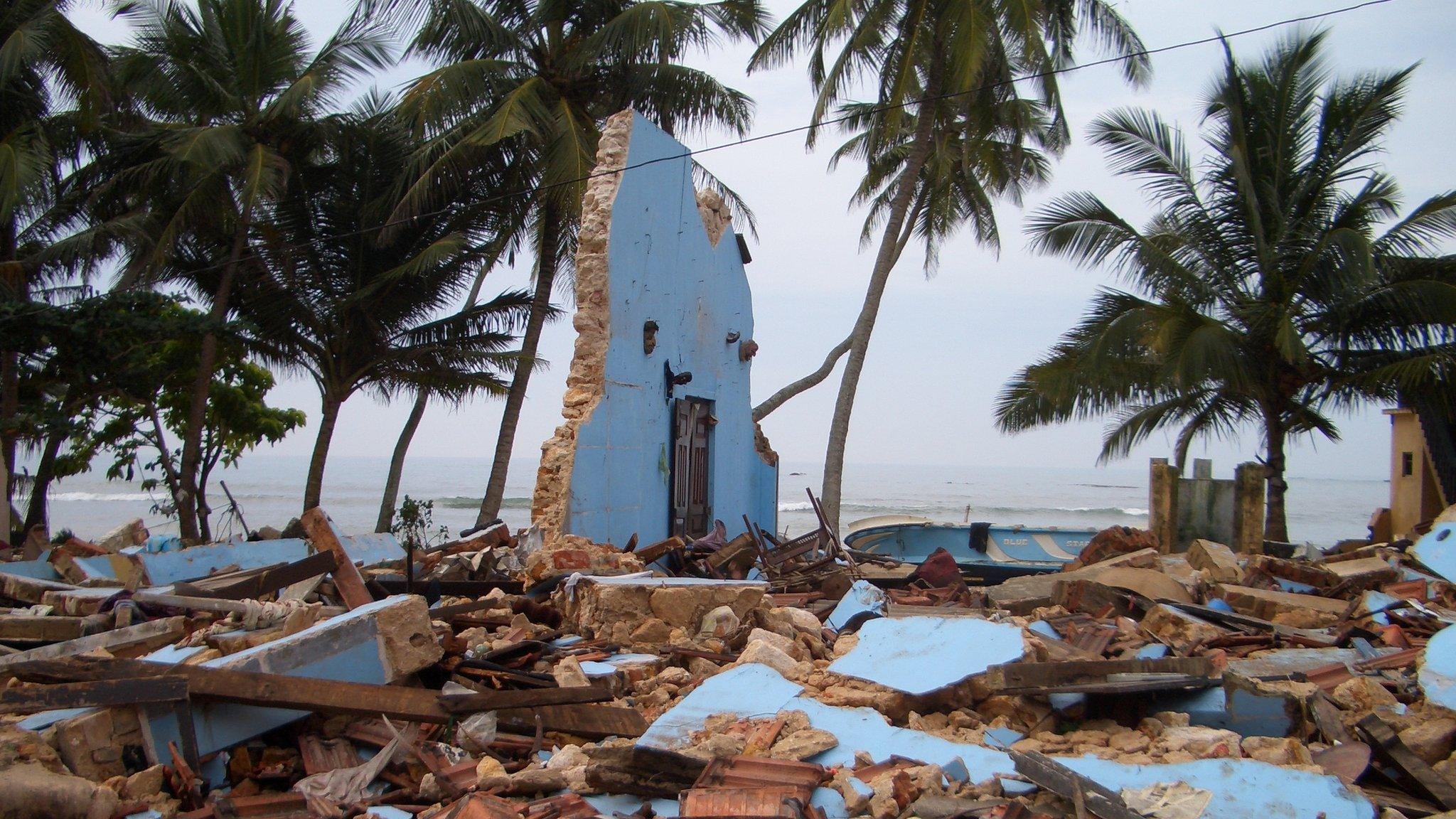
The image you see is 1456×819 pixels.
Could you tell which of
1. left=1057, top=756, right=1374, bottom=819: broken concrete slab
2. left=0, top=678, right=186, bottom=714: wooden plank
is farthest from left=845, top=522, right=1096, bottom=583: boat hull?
left=0, top=678, right=186, bottom=714: wooden plank

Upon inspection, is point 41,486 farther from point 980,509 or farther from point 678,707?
point 980,509

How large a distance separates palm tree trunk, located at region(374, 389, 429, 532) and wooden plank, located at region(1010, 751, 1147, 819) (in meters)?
15.2

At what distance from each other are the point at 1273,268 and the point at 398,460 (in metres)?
14.7

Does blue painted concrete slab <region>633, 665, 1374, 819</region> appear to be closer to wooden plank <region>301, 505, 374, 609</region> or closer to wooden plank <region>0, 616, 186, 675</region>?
wooden plank <region>301, 505, 374, 609</region>

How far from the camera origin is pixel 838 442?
588 inches

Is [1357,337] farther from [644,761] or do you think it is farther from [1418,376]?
[644,761]

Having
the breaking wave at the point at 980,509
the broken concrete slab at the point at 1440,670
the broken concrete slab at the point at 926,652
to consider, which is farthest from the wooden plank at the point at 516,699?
the breaking wave at the point at 980,509

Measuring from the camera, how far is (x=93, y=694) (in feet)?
13.3

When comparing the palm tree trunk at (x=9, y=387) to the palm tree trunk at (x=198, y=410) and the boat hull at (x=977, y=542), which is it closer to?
the palm tree trunk at (x=198, y=410)

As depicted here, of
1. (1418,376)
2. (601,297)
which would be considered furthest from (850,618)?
(1418,376)

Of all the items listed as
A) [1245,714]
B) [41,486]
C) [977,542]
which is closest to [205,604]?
[1245,714]

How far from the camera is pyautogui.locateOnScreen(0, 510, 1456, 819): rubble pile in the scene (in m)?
3.78

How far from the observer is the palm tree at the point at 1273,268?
13273 mm

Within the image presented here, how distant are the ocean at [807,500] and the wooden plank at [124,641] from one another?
14.8m
